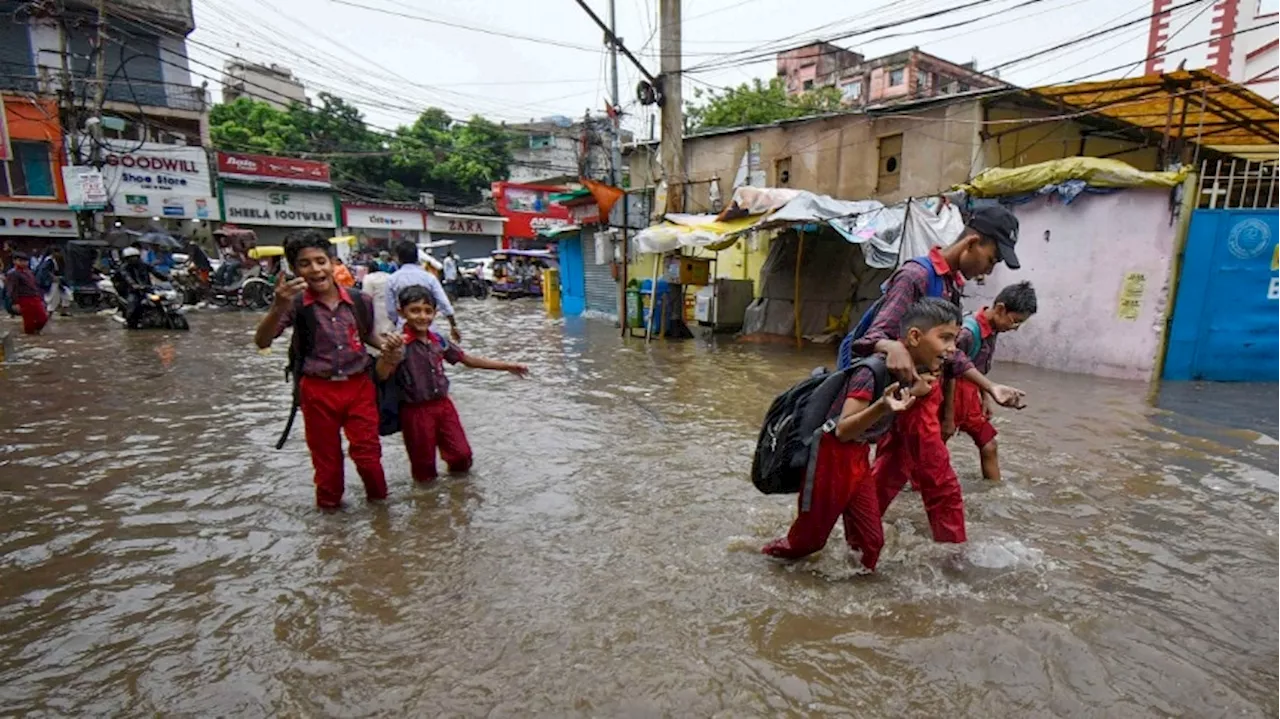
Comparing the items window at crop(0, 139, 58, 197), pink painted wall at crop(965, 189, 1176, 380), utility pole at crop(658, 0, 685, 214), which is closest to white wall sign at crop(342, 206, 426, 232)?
window at crop(0, 139, 58, 197)

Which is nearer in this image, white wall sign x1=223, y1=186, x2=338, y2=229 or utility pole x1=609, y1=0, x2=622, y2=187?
utility pole x1=609, y1=0, x2=622, y2=187

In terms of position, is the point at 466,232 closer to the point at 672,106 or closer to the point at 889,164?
the point at 672,106

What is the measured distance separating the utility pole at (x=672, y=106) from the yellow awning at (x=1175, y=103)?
20.8 ft

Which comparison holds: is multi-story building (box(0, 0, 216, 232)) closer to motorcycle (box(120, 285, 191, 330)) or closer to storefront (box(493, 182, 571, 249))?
motorcycle (box(120, 285, 191, 330))

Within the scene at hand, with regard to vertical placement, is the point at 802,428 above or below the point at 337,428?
above

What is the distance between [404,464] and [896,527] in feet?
11.9

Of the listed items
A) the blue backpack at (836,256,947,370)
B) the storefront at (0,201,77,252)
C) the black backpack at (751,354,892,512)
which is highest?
the storefront at (0,201,77,252)

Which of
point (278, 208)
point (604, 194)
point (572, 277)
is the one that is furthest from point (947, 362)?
point (278, 208)

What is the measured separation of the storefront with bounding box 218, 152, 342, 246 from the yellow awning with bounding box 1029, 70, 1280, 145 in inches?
1154

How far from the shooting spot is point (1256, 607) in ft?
9.36

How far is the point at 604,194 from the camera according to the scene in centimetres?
1344

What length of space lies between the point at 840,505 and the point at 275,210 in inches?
1309

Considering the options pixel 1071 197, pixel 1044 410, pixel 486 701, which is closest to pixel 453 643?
pixel 486 701

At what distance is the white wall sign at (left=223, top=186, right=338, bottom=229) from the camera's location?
28266mm
